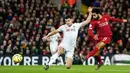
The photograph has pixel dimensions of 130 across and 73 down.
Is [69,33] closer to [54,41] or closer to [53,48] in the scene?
[53,48]

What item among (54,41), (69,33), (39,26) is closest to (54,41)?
(54,41)

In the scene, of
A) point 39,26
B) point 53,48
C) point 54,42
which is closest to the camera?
point 53,48

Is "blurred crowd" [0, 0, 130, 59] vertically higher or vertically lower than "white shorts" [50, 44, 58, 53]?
higher

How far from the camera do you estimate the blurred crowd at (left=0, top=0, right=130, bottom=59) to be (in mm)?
29516

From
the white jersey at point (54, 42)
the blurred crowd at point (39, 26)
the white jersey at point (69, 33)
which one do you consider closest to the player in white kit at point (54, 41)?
the white jersey at point (54, 42)

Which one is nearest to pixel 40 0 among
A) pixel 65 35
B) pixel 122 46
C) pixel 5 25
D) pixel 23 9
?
pixel 23 9

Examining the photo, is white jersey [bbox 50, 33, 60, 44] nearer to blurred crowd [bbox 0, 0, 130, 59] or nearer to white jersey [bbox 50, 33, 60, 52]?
white jersey [bbox 50, 33, 60, 52]

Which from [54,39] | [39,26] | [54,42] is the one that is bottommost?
[54,42]

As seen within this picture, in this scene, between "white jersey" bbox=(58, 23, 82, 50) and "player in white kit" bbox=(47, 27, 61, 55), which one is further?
"player in white kit" bbox=(47, 27, 61, 55)

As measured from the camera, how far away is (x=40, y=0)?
110ft

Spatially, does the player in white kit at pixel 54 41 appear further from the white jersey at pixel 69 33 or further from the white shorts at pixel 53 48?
the white jersey at pixel 69 33

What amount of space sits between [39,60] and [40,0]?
5.62 metres

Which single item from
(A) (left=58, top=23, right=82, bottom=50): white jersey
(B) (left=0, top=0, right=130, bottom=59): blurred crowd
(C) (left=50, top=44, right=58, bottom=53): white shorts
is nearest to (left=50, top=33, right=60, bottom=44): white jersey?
(C) (left=50, top=44, right=58, bottom=53): white shorts

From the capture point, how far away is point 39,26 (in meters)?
30.5
